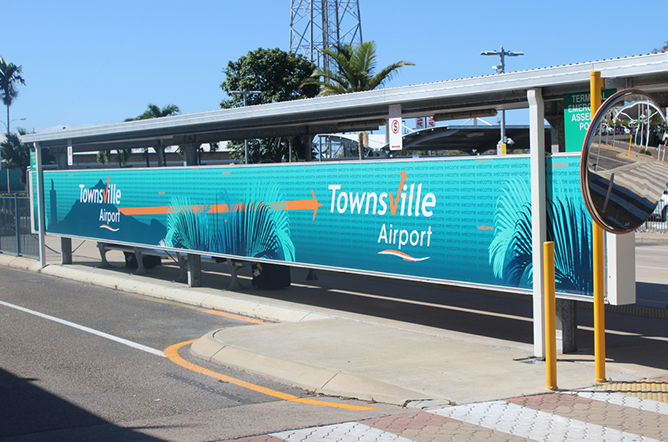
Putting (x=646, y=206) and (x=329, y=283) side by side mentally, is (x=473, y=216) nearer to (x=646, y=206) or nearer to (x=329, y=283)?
(x=646, y=206)

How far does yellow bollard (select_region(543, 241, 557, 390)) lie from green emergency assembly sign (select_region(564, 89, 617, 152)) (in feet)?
5.55

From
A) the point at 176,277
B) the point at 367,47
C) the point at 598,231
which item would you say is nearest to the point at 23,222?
the point at 176,277

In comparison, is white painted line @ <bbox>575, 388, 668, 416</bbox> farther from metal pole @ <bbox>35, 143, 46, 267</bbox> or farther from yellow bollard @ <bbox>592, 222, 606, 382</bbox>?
metal pole @ <bbox>35, 143, 46, 267</bbox>

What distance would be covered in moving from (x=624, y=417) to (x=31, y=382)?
6232 mm

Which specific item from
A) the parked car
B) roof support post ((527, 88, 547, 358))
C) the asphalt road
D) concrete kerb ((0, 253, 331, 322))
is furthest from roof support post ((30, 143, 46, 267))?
the parked car

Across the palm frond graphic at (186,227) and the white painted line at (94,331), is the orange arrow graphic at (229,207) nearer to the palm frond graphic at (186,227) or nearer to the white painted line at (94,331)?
the palm frond graphic at (186,227)

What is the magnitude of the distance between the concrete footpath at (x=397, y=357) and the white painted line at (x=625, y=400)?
0.37 m

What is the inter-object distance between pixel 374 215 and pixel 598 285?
3.98 m

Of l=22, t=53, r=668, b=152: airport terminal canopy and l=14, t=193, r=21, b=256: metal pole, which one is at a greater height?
l=22, t=53, r=668, b=152: airport terminal canopy

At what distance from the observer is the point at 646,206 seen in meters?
7.00

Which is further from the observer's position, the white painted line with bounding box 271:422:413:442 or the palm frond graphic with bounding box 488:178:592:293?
the palm frond graphic with bounding box 488:178:592:293

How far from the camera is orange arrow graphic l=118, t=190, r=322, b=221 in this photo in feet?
37.3

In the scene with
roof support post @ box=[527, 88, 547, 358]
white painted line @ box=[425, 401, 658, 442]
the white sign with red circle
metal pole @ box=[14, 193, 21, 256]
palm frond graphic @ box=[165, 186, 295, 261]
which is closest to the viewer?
white painted line @ box=[425, 401, 658, 442]

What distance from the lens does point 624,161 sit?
688cm
